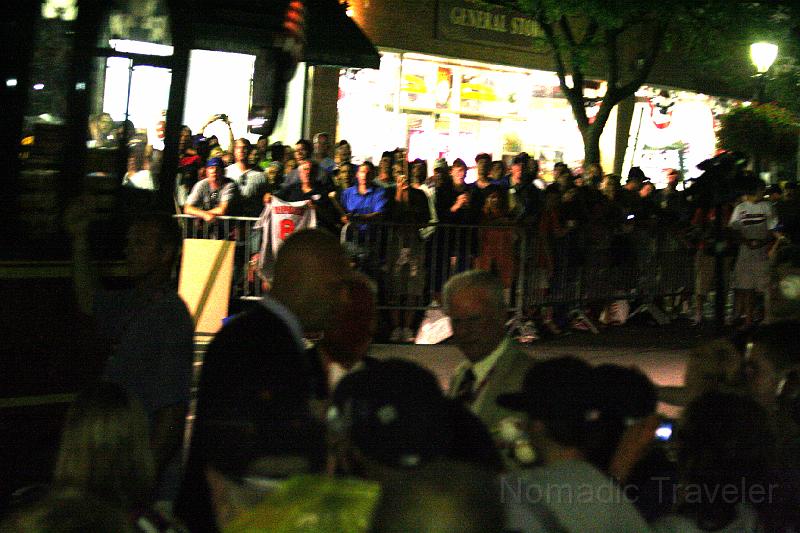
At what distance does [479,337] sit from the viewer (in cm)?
455

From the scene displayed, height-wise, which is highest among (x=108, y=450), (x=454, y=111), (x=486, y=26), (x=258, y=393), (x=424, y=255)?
(x=486, y=26)

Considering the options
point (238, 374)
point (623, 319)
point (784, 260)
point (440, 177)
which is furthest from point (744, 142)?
point (238, 374)

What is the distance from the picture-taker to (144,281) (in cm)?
513

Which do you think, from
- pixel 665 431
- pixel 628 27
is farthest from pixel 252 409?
pixel 628 27

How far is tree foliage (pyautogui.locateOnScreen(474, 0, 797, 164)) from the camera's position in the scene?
19.6 metres

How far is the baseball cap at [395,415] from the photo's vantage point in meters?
2.81

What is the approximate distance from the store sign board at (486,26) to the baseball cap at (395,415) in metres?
19.8

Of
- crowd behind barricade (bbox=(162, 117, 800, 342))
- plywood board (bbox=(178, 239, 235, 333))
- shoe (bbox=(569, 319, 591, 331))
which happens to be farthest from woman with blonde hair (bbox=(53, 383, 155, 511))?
shoe (bbox=(569, 319, 591, 331))

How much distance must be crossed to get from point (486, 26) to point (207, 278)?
12.5 metres

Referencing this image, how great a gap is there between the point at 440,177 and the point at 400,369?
11.6 metres

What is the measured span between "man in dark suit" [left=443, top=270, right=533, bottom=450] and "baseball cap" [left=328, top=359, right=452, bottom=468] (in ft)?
4.23

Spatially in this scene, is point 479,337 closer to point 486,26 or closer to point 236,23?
point 236,23

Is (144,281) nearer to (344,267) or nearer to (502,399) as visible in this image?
(344,267)

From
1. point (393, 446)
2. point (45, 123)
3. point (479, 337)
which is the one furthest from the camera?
point (45, 123)
